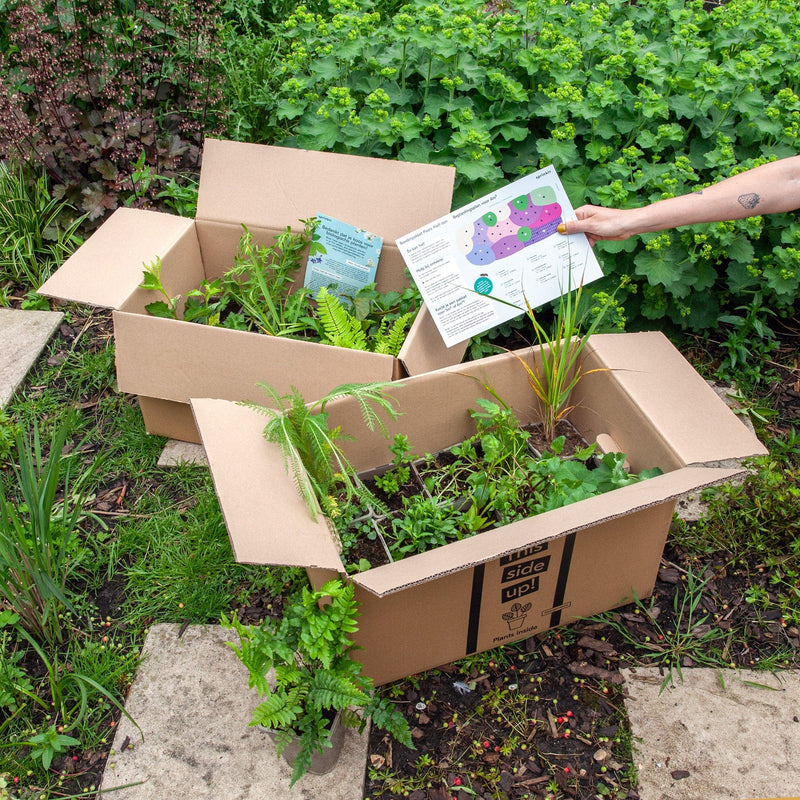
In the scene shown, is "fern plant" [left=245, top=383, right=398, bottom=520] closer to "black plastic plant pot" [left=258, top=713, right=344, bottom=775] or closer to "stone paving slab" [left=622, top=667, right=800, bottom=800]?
"black plastic plant pot" [left=258, top=713, right=344, bottom=775]

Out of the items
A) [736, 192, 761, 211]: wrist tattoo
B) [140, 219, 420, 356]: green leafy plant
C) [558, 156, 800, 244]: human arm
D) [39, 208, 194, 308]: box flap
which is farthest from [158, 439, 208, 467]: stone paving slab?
[736, 192, 761, 211]: wrist tattoo

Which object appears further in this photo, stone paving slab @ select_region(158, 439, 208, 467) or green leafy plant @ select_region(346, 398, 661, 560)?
stone paving slab @ select_region(158, 439, 208, 467)

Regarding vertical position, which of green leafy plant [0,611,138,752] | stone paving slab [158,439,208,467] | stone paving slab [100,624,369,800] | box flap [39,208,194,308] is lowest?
stone paving slab [100,624,369,800]

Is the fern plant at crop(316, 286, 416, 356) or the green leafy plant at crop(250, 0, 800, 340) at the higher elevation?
the green leafy plant at crop(250, 0, 800, 340)

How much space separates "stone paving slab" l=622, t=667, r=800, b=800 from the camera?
5.84ft

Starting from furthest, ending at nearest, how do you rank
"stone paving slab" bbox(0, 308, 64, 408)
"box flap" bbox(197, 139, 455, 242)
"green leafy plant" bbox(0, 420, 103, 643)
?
"stone paving slab" bbox(0, 308, 64, 408)
"box flap" bbox(197, 139, 455, 242)
"green leafy plant" bbox(0, 420, 103, 643)

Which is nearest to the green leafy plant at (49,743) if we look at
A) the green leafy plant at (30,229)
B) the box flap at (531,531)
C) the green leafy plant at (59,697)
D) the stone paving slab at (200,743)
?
the green leafy plant at (59,697)

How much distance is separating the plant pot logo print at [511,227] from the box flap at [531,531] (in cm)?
90

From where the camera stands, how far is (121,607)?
2125 millimetres

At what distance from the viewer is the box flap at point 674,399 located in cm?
188

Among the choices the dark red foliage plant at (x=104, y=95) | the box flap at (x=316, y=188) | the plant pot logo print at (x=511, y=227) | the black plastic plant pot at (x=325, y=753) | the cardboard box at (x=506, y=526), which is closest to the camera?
the cardboard box at (x=506, y=526)

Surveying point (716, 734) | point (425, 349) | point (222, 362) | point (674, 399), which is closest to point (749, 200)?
point (674, 399)

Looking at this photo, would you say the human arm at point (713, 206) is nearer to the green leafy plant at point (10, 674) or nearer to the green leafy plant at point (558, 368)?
the green leafy plant at point (558, 368)

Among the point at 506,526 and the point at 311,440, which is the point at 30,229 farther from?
the point at 506,526
